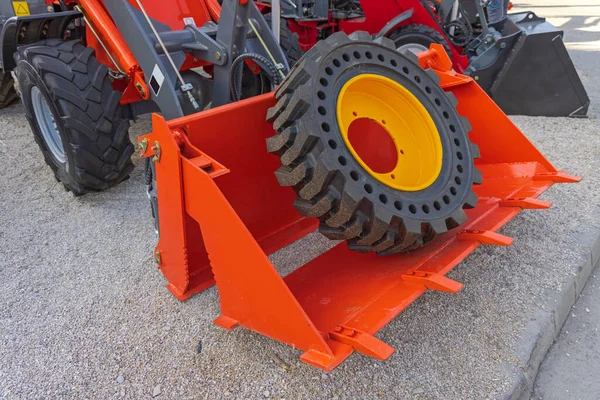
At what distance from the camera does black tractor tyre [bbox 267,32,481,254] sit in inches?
71.5

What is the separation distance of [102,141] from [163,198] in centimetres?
113

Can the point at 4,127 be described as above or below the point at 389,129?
below

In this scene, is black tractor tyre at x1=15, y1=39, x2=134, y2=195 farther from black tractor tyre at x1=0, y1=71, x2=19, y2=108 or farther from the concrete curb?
the concrete curb

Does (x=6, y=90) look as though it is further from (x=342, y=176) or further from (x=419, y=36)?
(x=342, y=176)

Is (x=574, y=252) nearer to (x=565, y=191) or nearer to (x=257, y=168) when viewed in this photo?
(x=565, y=191)

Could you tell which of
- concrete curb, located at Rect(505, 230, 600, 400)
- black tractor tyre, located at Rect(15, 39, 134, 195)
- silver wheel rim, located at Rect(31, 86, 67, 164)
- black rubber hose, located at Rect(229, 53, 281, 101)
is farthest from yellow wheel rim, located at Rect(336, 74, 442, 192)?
silver wheel rim, located at Rect(31, 86, 67, 164)

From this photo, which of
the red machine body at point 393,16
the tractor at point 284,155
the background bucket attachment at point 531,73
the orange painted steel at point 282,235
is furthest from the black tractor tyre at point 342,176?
the red machine body at point 393,16

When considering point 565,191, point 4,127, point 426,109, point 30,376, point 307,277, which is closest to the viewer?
point 30,376

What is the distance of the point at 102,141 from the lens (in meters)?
2.91

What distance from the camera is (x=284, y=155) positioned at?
73.9 inches

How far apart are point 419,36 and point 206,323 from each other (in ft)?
11.7

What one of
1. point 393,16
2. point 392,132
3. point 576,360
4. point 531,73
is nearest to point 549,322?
point 576,360

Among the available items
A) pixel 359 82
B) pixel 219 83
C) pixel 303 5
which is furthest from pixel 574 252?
pixel 303 5

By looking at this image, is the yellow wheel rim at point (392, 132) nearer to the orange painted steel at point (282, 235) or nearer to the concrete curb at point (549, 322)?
the orange painted steel at point (282, 235)
